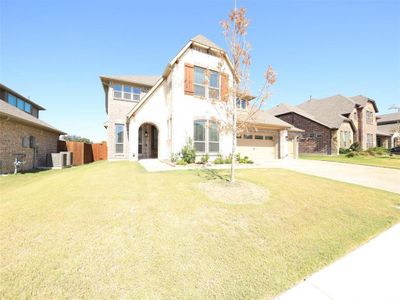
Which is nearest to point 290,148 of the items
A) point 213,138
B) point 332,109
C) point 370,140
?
point 213,138

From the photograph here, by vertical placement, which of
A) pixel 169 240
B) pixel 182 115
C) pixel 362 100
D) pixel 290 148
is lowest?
pixel 169 240

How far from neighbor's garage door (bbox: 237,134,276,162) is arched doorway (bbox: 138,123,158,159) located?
8193 mm

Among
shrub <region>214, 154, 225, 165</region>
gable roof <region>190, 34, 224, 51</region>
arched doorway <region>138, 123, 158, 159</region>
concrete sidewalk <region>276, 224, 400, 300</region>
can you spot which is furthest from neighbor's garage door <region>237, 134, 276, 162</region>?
concrete sidewalk <region>276, 224, 400, 300</region>

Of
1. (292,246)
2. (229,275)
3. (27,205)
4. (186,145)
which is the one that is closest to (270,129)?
(186,145)

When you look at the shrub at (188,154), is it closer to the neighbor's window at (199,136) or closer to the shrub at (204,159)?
the shrub at (204,159)

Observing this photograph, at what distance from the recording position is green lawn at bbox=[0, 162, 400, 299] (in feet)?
7.93

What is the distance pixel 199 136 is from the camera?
41.4 feet

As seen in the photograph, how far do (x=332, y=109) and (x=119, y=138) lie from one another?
1234 inches

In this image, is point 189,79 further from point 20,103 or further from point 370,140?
point 370,140

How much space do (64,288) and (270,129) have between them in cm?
1741

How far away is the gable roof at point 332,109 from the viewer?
81.8 feet

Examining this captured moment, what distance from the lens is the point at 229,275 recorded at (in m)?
2.65

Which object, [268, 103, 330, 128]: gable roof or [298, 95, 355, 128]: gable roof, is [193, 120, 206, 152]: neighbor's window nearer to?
[268, 103, 330, 128]: gable roof

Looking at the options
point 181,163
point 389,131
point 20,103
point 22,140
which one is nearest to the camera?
point 181,163
